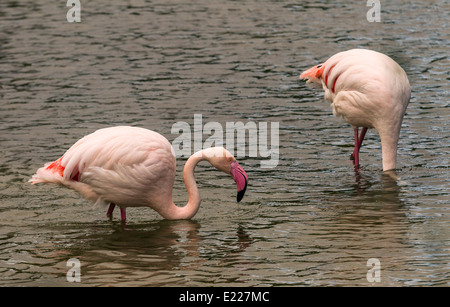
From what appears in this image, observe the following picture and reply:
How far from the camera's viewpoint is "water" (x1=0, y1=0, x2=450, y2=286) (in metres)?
7.06

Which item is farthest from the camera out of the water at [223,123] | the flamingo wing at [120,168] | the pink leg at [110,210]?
the pink leg at [110,210]

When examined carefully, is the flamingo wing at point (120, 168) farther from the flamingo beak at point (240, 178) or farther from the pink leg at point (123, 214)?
the flamingo beak at point (240, 178)

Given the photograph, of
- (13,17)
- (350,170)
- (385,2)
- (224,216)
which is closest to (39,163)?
(224,216)

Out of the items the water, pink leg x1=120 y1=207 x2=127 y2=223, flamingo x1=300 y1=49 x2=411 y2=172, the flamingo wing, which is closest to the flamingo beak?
the water

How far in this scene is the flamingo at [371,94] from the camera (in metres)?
9.34

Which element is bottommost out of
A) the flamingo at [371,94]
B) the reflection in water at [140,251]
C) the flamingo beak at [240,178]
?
the reflection in water at [140,251]

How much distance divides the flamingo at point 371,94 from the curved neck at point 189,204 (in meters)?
2.33

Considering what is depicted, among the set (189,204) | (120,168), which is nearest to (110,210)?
(120,168)

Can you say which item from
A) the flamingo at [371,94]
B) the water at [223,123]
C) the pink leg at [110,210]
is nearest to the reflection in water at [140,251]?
the water at [223,123]

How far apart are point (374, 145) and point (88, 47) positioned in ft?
21.9

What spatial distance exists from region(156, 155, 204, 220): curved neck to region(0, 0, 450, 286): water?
0.44 feet

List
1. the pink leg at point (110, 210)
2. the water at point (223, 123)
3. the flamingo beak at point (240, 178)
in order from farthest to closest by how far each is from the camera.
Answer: the pink leg at point (110, 210) < the flamingo beak at point (240, 178) < the water at point (223, 123)

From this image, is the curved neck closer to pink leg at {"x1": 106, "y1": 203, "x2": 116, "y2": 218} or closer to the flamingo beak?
the flamingo beak

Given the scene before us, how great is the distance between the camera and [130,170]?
25.7 feet
